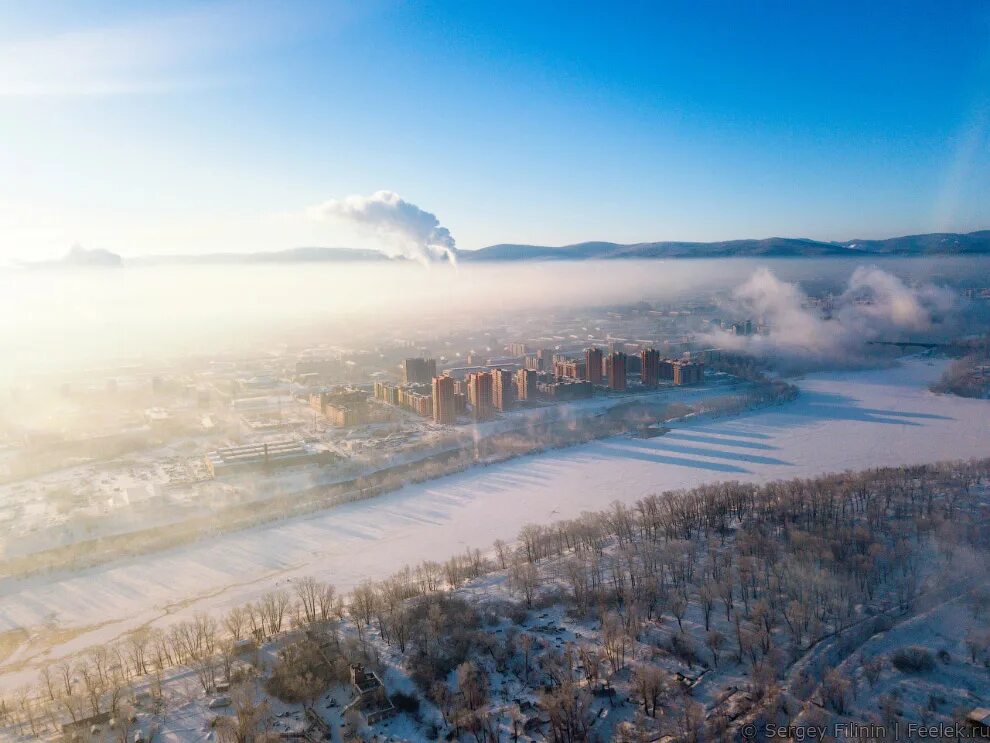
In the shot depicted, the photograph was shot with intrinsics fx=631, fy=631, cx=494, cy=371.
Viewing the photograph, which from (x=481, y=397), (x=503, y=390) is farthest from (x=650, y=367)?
(x=481, y=397)

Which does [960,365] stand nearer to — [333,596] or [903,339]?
[903,339]

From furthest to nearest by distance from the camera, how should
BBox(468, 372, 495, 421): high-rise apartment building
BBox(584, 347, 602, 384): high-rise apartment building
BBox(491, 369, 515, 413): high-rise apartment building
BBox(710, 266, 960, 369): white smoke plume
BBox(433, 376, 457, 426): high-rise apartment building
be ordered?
BBox(710, 266, 960, 369): white smoke plume, BBox(584, 347, 602, 384): high-rise apartment building, BBox(491, 369, 515, 413): high-rise apartment building, BBox(468, 372, 495, 421): high-rise apartment building, BBox(433, 376, 457, 426): high-rise apartment building

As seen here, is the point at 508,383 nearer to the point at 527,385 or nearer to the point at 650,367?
the point at 527,385

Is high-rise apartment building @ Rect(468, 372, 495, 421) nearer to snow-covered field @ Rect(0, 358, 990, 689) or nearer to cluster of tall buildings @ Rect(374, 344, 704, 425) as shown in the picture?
cluster of tall buildings @ Rect(374, 344, 704, 425)

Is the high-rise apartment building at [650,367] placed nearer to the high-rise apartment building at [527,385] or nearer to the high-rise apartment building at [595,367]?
the high-rise apartment building at [595,367]

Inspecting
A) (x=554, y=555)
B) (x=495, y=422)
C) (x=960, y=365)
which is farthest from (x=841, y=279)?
(x=554, y=555)

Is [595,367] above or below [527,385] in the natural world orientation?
above

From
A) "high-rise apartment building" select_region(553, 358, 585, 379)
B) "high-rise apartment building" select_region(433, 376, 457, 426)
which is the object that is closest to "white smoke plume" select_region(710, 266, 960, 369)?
"high-rise apartment building" select_region(553, 358, 585, 379)
